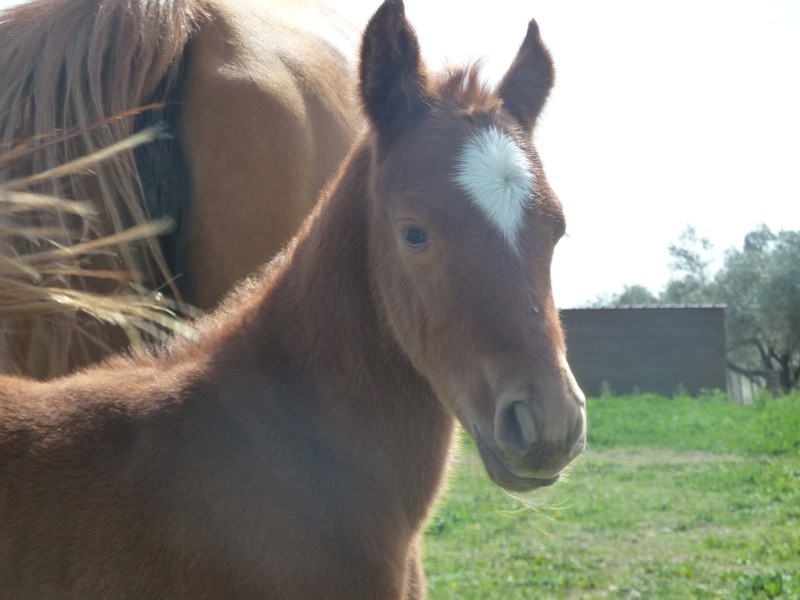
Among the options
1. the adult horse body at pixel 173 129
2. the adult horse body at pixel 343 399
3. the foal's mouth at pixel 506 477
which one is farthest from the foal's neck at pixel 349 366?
the adult horse body at pixel 173 129

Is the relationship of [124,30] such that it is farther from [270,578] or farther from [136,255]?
[270,578]

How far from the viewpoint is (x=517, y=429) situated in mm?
2029

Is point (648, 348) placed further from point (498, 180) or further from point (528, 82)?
A: point (498, 180)

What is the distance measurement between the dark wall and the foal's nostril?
49.7ft

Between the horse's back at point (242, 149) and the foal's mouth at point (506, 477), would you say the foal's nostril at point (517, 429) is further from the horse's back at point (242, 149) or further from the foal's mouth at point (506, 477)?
the horse's back at point (242, 149)

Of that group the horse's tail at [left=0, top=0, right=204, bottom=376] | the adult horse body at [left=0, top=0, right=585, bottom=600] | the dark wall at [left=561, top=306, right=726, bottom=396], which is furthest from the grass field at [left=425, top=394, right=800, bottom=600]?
the dark wall at [left=561, top=306, right=726, bottom=396]

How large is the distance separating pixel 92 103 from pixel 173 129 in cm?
31

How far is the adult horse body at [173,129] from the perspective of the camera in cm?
306

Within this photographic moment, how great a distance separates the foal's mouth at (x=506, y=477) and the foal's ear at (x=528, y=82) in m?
1.07

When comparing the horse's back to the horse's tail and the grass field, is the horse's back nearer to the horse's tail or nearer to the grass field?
the horse's tail

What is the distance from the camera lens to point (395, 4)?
2.46m

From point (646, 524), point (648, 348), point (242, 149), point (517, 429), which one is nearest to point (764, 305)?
point (648, 348)

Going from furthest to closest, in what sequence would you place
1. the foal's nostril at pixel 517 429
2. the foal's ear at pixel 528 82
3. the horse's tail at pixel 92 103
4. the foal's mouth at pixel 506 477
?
the horse's tail at pixel 92 103, the foal's ear at pixel 528 82, the foal's mouth at pixel 506 477, the foal's nostril at pixel 517 429

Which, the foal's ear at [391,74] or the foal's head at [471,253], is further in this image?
the foal's ear at [391,74]
